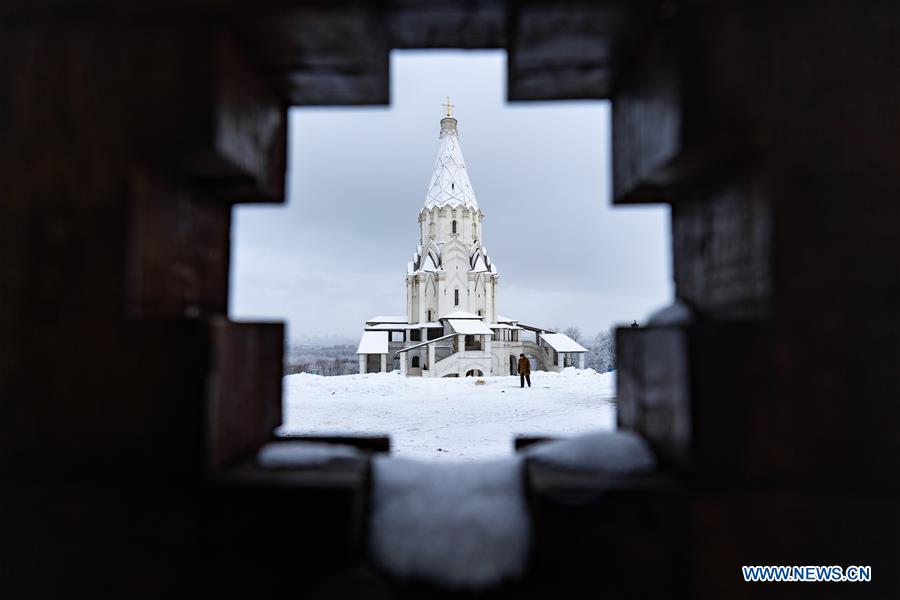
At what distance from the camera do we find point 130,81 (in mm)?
2145

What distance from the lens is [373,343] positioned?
35.4m

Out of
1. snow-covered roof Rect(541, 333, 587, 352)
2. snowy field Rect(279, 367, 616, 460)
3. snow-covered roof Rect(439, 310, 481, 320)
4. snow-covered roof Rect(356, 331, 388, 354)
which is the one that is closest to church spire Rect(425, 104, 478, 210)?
snow-covered roof Rect(439, 310, 481, 320)

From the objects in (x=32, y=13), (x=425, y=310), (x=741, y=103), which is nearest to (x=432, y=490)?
(x=741, y=103)

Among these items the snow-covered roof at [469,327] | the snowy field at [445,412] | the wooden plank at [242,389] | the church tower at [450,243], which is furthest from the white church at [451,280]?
the wooden plank at [242,389]

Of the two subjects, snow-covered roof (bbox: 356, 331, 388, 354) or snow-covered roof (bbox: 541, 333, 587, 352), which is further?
snow-covered roof (bbox: 541, 333, 587, 352)

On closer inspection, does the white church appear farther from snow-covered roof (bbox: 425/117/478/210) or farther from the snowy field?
the snowy field

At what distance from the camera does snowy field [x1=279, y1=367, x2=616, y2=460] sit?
24.1 ft

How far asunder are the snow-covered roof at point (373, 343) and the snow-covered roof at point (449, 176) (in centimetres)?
1300

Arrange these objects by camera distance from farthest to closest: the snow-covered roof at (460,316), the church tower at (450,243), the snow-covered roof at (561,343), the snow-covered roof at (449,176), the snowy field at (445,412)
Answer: the church tower at (450,243) < the snow-covered roof at (449,176) < the snow-covered roof at (460,316) < the snow-covered roof at (561,343) < the snowy field at (445,412)

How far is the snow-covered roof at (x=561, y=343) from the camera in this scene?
1352 inches

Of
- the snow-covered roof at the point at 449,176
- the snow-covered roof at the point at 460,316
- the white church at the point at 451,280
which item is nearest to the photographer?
the snow-covered roof at the point at 460,316

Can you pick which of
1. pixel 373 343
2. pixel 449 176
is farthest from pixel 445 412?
pixel 449 176

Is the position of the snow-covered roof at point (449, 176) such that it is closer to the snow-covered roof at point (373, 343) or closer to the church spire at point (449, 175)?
the church spire at point (449, 175)

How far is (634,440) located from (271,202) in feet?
8.99
